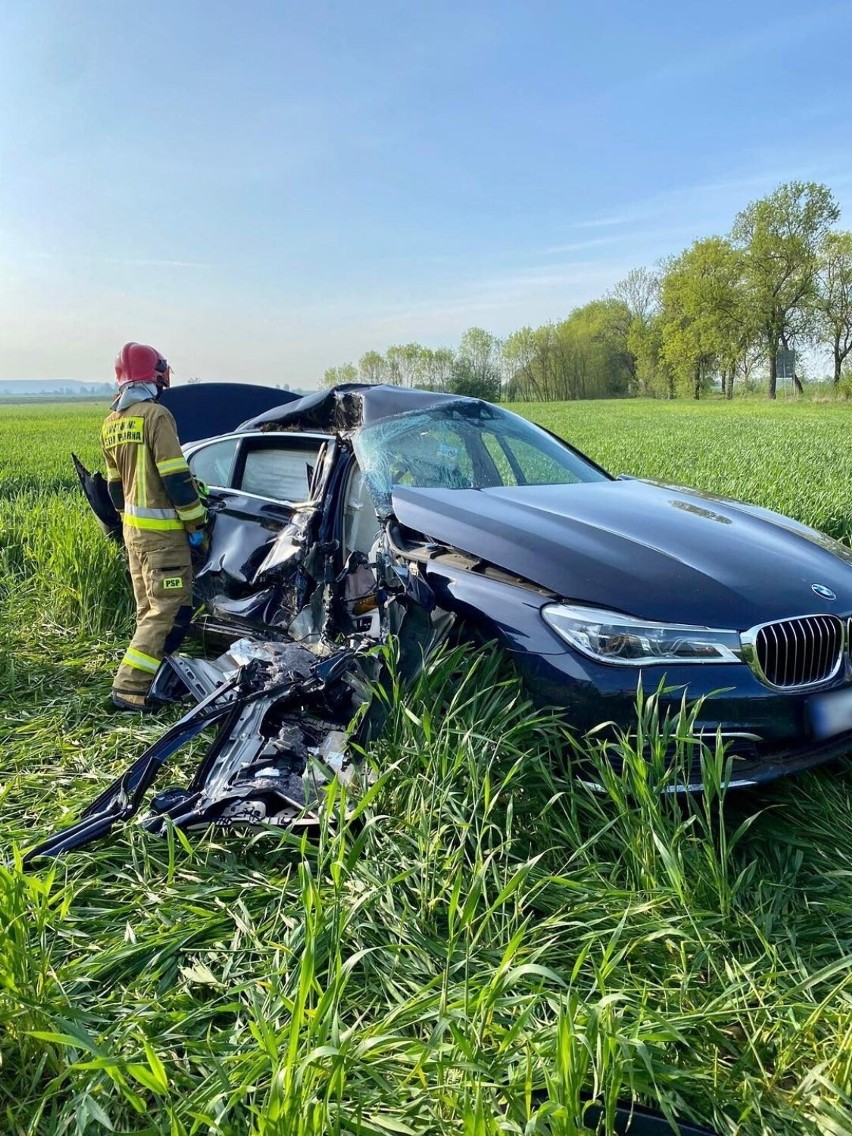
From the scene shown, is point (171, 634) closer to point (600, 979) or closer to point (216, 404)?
point (216, 404)

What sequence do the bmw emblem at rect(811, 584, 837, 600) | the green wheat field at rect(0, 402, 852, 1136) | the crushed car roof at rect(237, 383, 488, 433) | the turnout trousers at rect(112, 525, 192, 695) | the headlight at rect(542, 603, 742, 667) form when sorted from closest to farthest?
the green wheat field at rect(0, 402, 852, 1136) < the headlight at rect(542, 603, 742, 667) < the bmw emblem at rect(811, 584, 837, 600) < the crushed car roof at rect(237, 383, 488, 433) < the turnout trousers at rect(112, 525, 192, 695)

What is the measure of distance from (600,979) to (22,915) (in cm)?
138

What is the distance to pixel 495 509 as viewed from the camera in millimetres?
2939

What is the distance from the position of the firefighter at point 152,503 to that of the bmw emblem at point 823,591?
290 centimetres

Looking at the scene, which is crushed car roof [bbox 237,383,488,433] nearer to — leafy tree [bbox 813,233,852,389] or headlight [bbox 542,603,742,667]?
headlight [bbox 542,603,742,667]

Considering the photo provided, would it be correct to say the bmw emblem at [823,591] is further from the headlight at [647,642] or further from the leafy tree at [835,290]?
the leafy tree at [835,290]

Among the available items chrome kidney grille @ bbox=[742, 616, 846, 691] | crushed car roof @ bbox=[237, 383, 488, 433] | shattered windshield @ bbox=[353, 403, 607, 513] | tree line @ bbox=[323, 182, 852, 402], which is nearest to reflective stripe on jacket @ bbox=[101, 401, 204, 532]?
crushed car roof @ bbox=[237, 383, 488, 433]

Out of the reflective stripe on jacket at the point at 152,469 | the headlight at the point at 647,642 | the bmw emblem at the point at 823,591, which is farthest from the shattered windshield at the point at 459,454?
the bmw emblem at the point at 823,591

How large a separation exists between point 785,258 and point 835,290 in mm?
3753

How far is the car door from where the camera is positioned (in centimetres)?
386

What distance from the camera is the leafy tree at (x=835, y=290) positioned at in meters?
45.6

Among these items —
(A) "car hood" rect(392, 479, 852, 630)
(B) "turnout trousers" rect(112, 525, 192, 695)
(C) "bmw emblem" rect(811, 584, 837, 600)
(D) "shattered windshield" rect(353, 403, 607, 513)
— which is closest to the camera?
(A) "car hood" rect(392, 479, 852, 630)

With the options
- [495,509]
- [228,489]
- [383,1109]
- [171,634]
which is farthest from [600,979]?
[228,489]

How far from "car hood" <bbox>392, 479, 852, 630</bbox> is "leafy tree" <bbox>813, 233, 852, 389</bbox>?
166 ft
